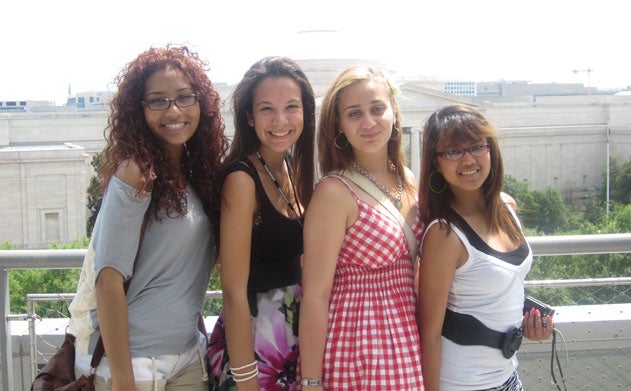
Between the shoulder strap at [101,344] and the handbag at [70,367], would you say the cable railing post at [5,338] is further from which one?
the shoulder strap at [101,344]

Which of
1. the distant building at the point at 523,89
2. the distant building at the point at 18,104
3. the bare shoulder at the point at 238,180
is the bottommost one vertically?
the bare shoulder at the point at 238,180

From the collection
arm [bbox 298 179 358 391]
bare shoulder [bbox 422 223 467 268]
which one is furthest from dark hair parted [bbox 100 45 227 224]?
bare shoulder [bbox 422 223 467 268]

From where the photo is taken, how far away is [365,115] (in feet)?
8.14

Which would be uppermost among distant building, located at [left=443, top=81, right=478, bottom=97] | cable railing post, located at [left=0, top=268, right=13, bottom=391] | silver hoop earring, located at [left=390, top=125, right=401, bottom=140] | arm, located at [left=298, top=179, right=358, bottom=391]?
distant building, located at [left=443, top=81, right=478, bottom=97]

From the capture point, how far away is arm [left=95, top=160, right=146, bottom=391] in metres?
2.31

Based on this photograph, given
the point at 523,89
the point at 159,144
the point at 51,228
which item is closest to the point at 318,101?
the point at 51,228

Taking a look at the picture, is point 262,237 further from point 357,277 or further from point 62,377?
point 62,377

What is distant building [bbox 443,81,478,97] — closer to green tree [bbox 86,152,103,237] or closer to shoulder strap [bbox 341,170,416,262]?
green tree [bbox 86,152,103,237]

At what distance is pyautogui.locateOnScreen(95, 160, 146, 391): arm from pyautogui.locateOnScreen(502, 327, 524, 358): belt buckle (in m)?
1.21

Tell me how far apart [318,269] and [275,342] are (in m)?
0.33

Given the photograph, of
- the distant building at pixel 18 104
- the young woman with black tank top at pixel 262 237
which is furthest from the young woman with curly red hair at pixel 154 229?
the distant building at pixel 18 104

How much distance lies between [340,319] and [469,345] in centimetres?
45

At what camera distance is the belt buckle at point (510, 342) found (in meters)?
2.51

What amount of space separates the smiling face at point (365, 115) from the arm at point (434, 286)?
0.35 meters
